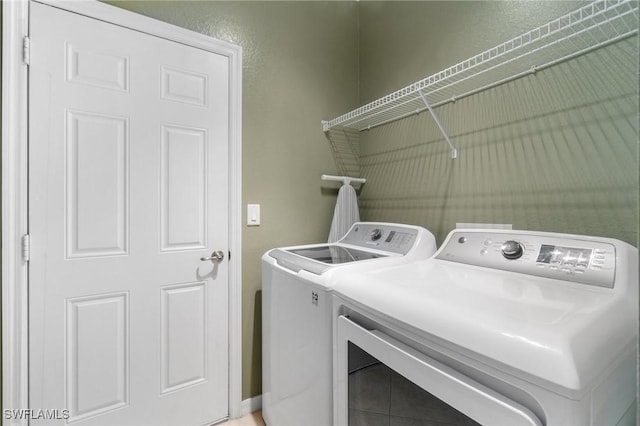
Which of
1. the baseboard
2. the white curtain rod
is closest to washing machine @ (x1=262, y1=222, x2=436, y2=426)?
the baseboard

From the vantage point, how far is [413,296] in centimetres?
76

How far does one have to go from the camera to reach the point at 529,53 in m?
0.98

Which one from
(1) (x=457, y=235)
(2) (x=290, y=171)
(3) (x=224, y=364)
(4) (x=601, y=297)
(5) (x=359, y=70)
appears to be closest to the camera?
(4) (x=601, y=297)

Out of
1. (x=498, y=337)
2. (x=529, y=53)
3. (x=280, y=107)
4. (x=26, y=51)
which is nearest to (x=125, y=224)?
(x=26, y=51)

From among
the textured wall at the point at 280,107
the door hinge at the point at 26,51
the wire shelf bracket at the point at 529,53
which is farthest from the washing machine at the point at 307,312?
the door hinge at the point at 26,51

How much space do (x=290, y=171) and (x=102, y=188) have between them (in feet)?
3.20

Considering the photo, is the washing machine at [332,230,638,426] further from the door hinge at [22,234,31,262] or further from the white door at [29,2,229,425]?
the door hinge at [22,234,31,262]

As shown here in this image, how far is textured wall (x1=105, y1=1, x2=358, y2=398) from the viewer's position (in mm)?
1724

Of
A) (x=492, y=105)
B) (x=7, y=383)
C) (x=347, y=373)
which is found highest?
(x=492, y=105)

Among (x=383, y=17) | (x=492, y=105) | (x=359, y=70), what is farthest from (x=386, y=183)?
(x=383, y=17)

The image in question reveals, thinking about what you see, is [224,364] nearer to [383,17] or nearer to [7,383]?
[7,383]

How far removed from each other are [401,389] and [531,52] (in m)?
1.13

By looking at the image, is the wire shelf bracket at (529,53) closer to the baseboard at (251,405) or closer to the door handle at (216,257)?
the door handle at (216,257)

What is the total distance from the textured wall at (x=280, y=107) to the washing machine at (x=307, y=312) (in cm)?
29
